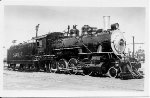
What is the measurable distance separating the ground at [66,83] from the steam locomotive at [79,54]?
0.59 ft

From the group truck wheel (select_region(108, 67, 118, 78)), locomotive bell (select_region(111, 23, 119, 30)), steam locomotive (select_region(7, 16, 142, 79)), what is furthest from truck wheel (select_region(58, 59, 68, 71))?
locomotive bell (select_region(111, 23, 119, 30))

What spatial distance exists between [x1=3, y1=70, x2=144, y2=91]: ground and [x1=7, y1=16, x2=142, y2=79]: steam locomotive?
179mm

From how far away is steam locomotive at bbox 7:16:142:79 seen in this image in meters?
5.51

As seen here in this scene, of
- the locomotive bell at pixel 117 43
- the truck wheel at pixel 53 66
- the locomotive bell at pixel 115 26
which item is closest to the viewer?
the locomotive bell at pixel 115 26

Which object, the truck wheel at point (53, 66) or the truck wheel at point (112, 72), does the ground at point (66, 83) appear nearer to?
the truck wheel at point (112, 72)

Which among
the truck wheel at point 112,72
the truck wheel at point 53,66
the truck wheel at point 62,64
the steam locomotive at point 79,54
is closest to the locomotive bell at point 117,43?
the steam locomotive at point 79,54

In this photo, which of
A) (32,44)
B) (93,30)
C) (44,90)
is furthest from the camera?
(32,44)

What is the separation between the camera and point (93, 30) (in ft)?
18.3

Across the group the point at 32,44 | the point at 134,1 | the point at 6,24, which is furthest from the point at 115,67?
the point at 6,24

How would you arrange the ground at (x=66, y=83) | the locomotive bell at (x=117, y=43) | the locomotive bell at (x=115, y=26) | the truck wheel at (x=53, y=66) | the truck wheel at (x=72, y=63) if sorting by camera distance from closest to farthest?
the ground at (x=66, y=83)
the locomotive bell at (x=115, y=26)
the locomotive bell at (x=117, y=43)
the truck wheel at (x=72, y=63)
the truck wheel at (x=53, y=66)

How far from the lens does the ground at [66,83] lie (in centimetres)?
523

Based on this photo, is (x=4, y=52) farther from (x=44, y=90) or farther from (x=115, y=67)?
(x=115, y=67)

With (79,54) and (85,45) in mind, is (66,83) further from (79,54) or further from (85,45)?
(85,45)

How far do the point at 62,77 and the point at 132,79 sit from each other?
133 centimetres
